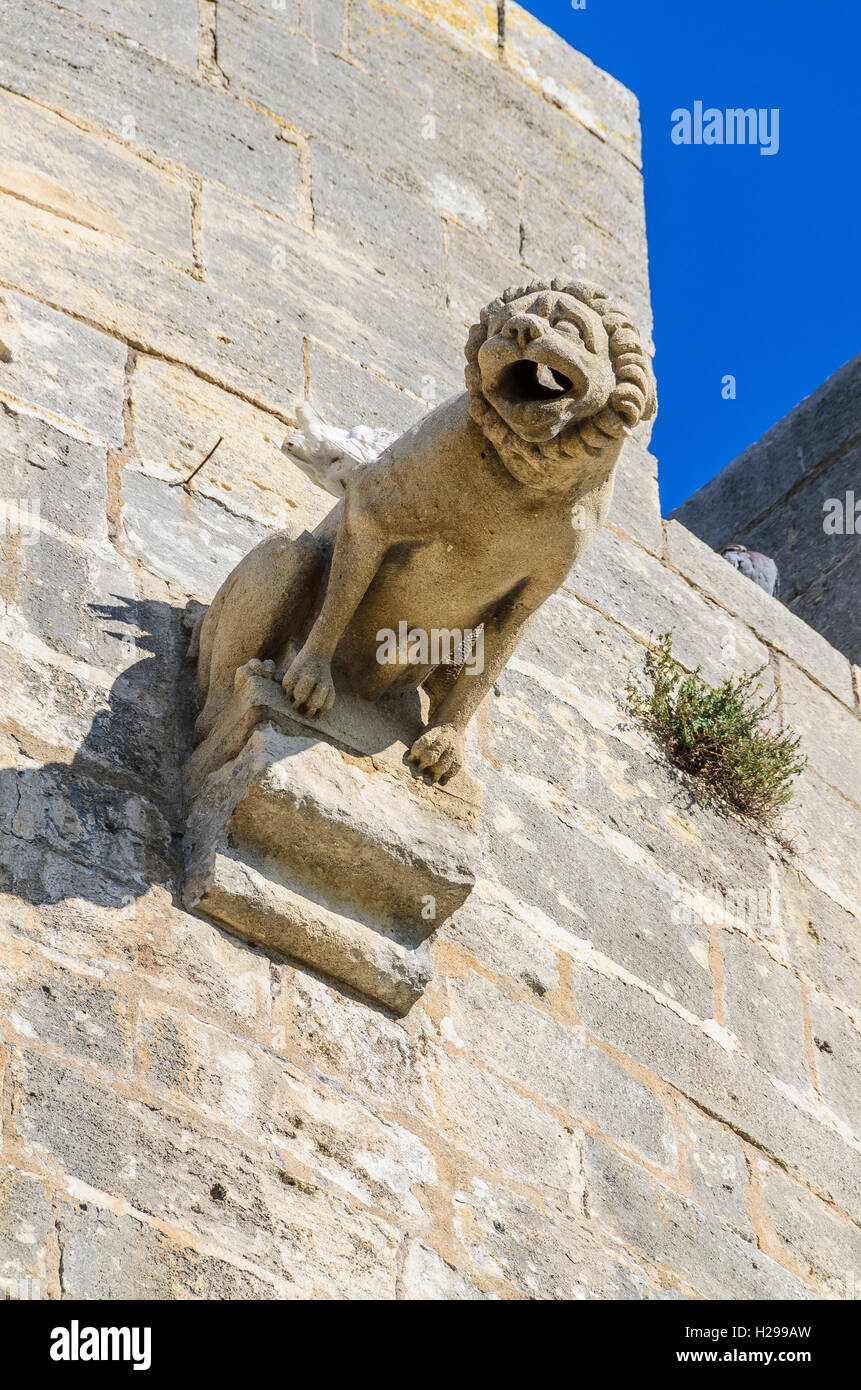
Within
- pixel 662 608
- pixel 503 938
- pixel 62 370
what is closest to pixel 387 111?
pixel 662 608

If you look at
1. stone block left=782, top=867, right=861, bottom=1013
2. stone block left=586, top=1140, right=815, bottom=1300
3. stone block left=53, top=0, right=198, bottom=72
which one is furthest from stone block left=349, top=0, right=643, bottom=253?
stone block left=586, top=1140, right=815, bottom=1300

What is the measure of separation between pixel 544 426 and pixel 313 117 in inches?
113

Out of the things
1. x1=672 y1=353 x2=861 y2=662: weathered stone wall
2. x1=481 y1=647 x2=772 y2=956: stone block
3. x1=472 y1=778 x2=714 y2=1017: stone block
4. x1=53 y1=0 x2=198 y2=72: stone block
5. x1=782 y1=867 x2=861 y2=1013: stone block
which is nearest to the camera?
x1=472 y1=778 x2=714 y2=1017: stone block

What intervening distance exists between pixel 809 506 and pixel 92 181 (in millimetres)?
3887

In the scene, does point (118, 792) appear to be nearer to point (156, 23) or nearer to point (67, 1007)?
point (67, 1007)

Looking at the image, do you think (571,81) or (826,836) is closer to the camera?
(826,836)

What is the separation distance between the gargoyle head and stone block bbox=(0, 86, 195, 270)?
180 cm

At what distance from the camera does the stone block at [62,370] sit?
4324 mm

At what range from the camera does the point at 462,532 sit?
3578 mm

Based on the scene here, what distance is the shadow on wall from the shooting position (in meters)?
3.46

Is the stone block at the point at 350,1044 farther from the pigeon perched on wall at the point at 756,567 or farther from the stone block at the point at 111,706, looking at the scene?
the pigeon perched on wall at the point at 756,567

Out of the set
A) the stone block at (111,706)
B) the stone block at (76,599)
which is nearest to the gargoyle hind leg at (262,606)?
the stone block at (111,706)

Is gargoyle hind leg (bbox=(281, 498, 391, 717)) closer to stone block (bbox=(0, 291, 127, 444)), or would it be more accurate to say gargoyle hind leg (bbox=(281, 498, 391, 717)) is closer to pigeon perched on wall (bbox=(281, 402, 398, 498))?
pigeon perched on wall (bbox=(281, 402, 398, 498))

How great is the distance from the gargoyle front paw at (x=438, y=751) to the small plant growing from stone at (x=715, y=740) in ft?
4.90
